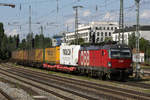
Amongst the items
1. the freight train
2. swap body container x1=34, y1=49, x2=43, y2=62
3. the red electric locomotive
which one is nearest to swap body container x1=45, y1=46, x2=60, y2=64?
the freight train

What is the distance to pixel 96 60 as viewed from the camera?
29.8m

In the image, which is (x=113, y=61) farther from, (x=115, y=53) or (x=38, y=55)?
(x=38, y=55)

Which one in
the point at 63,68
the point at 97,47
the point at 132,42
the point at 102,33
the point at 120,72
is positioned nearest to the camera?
the point at 120,72

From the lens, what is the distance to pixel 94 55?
30234mm

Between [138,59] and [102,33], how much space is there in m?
140

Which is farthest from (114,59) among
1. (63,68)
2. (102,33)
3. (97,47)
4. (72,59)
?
(102,33)

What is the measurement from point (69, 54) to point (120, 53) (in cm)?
1207

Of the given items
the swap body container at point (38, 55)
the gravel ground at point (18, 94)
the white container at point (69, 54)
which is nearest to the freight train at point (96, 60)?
the white container at point (69, 54)

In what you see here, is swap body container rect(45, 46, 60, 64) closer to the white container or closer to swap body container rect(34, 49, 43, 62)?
the white container

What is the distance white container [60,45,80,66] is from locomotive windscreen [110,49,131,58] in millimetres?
9128

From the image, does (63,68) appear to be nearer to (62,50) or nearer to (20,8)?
(62,50)

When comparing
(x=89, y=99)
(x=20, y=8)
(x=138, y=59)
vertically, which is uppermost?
(x=20, y=8)

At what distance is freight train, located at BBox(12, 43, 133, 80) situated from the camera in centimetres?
2709

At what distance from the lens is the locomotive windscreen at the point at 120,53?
27125 millimetres
